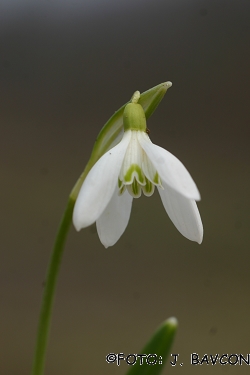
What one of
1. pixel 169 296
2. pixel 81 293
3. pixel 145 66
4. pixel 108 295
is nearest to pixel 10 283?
pixel 81 293

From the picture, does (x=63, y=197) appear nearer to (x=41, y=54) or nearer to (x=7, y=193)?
(x=7, y=193)

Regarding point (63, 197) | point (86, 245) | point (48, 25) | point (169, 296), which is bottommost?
point (169, 296)

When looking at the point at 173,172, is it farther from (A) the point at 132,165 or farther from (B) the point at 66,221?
(B) the point at 66,221

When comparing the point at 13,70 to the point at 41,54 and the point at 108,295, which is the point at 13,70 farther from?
the point at 108,295

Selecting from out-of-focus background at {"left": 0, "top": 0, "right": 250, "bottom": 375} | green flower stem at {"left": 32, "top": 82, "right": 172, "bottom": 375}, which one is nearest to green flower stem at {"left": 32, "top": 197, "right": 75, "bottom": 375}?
green flower stem at {"left": 32, "top": 82, "right": 172, "bottom": 375}

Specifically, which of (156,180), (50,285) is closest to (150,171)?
(156,180)

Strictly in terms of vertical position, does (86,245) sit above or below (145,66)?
below
